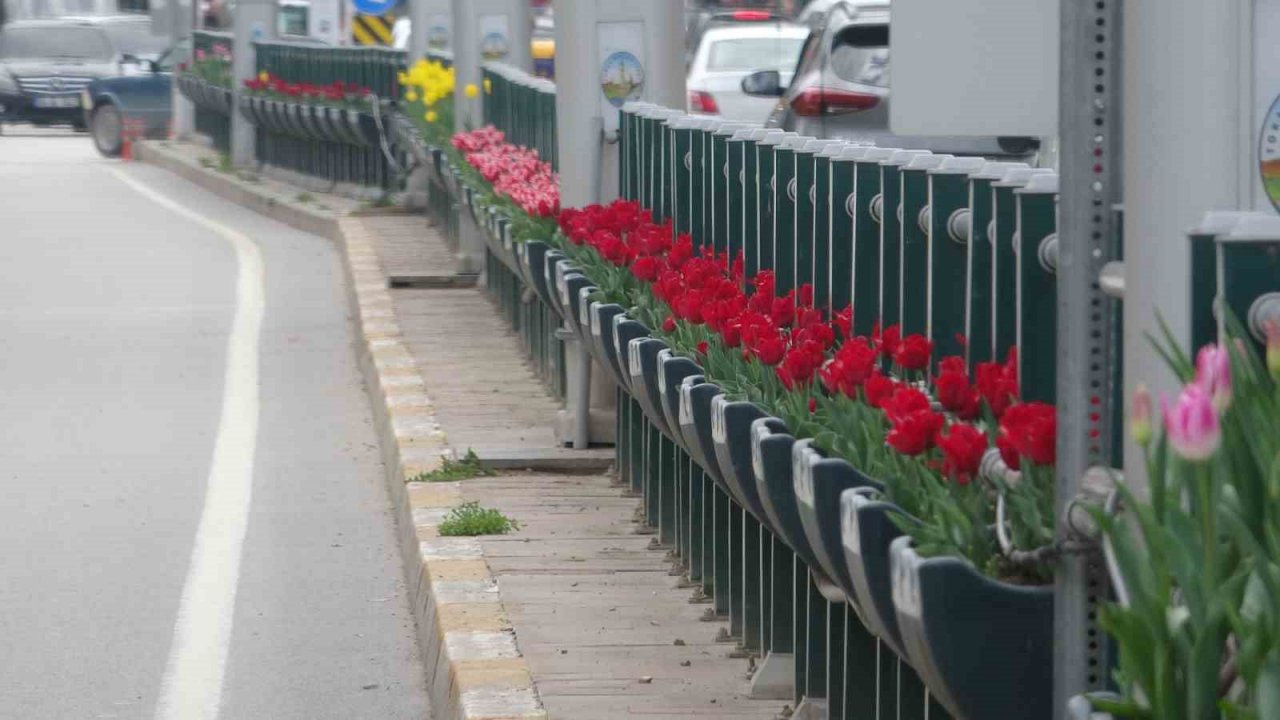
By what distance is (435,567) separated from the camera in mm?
7375

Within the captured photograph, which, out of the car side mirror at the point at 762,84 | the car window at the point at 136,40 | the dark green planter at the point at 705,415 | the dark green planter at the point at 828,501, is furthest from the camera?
the car window at the point at 136,40

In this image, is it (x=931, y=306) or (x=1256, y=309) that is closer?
(x=1256, y=309)

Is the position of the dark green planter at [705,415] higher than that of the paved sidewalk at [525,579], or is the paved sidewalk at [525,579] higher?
the dark green planter at [705,415]

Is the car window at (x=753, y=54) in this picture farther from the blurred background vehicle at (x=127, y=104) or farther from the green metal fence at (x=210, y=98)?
the blurred background vehicle at (x=127, y=104)

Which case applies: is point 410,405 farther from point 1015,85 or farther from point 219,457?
point 1015,85

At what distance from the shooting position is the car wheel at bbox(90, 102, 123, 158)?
113 feet

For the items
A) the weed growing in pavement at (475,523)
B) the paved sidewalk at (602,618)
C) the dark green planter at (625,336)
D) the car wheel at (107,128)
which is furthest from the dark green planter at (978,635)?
the car wheel at (107,128)

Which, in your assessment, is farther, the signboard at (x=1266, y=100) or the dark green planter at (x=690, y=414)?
the dark green planter at (x=690, y=414)

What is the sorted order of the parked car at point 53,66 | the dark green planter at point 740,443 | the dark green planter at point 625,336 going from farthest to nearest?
the parked car at point 53,66
the dark green planter at point 625,336
the dark green planter at point 740,443

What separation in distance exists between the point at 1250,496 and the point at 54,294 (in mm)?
15679

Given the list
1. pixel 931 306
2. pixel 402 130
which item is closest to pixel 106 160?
pixel 402 130

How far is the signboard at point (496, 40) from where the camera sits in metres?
17.3

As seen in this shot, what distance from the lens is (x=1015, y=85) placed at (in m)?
4.18

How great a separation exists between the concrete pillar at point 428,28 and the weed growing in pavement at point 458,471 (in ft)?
40.6
